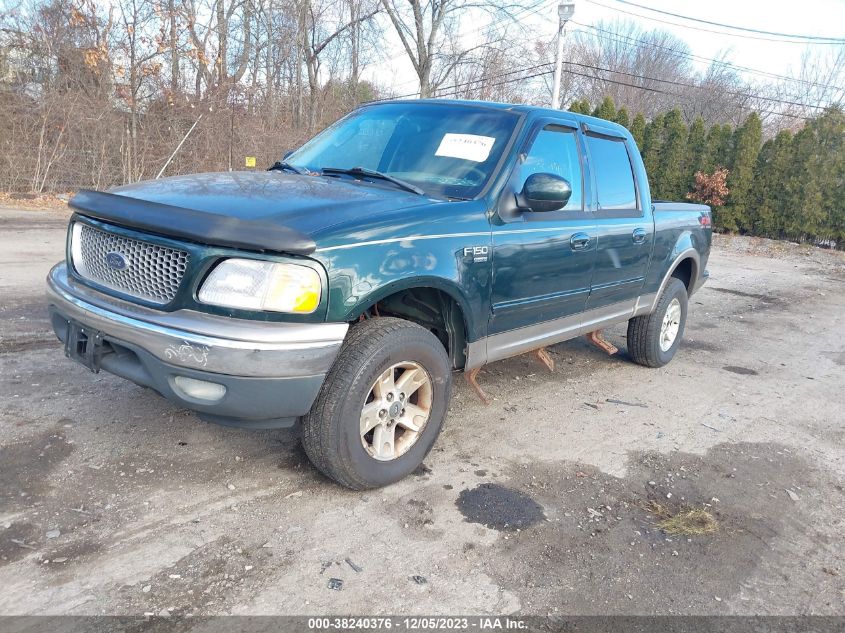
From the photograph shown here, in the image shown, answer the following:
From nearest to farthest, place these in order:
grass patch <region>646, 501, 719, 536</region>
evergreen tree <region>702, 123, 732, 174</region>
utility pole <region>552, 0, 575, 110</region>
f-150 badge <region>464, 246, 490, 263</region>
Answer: grass patch <region>646, 501, 719, 536</region> → f-150 badge <region>464, 246, 490, 263</region> → utility pole <region>552, 0, 575, 110</region> → evergreen tree <region>702, 123, 732, 174</region>

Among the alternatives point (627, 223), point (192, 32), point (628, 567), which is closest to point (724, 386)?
point (627, 223)

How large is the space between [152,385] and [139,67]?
15646 mm

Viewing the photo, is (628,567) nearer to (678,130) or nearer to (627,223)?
(627,223)

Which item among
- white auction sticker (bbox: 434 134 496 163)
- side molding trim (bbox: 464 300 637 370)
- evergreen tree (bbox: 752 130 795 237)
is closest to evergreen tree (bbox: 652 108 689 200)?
evergreen tree (bbox: 752 130 795 237)

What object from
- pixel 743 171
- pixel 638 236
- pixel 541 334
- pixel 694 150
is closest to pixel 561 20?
pixel 694 150

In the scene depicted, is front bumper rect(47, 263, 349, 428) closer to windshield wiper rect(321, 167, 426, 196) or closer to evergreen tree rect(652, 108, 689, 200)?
windshield wiper rect(321, 167, 426, 196)

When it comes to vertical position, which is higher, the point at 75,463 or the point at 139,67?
the point at 139,67

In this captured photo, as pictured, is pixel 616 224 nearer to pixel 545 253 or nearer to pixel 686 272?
pixel 545 253

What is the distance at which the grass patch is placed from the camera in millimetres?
3051

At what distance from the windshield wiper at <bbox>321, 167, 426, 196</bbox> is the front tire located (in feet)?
2.48

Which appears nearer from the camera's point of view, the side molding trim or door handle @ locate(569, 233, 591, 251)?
the side molding trim

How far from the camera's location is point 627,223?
473cm

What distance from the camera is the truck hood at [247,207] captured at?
8.57ft

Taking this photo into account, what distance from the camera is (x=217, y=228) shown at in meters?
2.61
